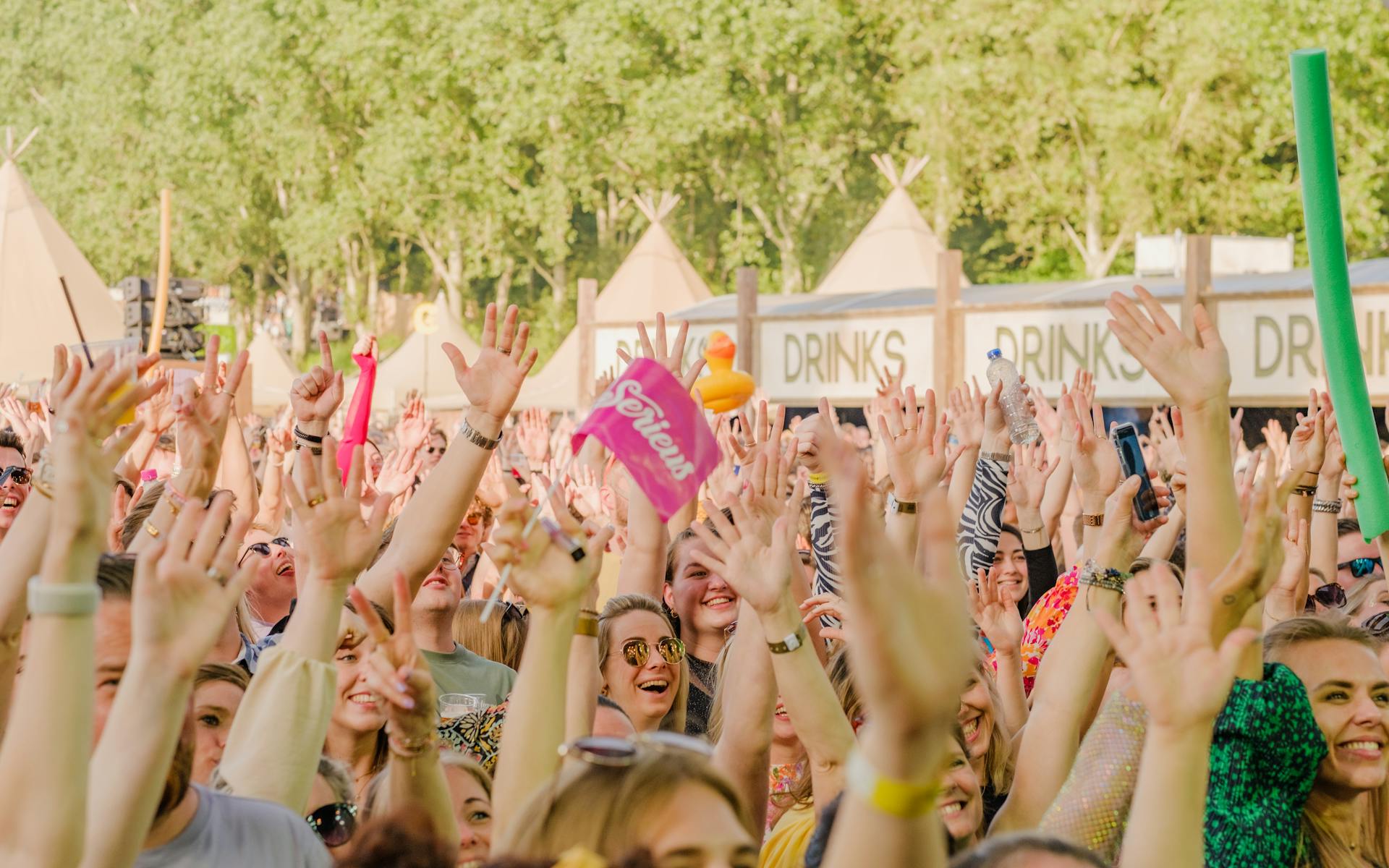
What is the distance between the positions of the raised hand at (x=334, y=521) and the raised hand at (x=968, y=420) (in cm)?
290

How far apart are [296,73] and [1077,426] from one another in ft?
120

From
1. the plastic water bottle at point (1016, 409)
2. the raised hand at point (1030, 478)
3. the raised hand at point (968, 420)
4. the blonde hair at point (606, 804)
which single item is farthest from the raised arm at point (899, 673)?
the plastic water bottle at point (1016, 409)

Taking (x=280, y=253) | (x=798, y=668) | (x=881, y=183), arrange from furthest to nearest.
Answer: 1. (x=280, y=253)
2. (x=881, y=183)
3. (x=798, y=668)

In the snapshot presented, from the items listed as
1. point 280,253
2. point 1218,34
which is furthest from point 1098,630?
point 280,253

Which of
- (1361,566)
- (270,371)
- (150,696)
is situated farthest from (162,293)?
(270,371)

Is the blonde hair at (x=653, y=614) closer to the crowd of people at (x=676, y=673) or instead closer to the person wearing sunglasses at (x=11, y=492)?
the crowd of people at (x=676, y=673)

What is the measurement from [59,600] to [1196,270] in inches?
442

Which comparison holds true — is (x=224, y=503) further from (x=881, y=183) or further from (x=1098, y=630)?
(x=881, y=183)

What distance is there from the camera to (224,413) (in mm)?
3957

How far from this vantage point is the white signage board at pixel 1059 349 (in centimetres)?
1296

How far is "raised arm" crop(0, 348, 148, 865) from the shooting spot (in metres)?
2.34

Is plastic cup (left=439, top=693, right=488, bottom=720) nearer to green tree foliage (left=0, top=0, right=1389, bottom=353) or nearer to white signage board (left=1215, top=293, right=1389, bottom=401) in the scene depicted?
white signage board (left=1215, top=293, right=1389, bottom=401)

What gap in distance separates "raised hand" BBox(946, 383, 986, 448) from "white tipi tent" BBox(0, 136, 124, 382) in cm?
1742

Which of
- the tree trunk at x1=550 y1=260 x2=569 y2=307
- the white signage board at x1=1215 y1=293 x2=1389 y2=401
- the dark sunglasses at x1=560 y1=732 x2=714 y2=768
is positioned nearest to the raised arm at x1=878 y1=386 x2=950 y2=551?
the dark sunglasses at x1=560 y1=732 x2=714 y2=768
